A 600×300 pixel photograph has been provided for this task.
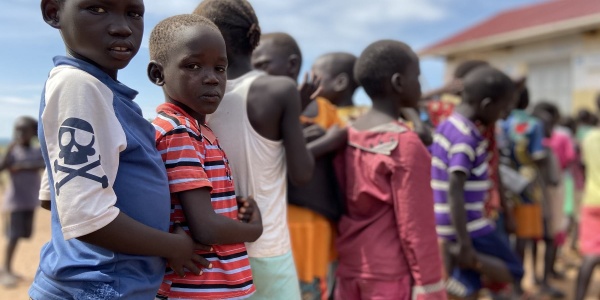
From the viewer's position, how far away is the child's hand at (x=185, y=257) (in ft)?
4.40

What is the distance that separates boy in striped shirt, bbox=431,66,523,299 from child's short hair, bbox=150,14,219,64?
1719mm

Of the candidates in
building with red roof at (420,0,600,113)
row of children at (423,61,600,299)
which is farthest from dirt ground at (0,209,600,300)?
building with red roof at (420,0,600,113)

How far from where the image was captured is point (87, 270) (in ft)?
4.01

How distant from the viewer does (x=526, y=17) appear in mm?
14922

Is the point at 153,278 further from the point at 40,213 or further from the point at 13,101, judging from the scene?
the point at 40,213

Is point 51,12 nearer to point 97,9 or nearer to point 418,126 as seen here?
point 97,9

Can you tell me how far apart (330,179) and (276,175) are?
0.53 m

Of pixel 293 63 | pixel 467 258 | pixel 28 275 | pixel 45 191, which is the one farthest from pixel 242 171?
pixel 28 275

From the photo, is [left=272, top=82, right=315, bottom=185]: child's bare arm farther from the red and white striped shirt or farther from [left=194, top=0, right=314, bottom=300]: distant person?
the red and white striped shirt

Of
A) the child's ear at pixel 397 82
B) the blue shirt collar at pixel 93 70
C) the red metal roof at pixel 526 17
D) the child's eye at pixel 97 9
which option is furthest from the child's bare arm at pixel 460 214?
the red metal roof at pixel 526 17

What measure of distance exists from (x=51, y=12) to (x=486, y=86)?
2294 millimetres

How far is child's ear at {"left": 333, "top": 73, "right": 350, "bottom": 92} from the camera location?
113 inches

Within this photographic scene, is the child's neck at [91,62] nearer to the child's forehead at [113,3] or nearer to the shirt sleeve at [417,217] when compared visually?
the child's forehead at [113,3]

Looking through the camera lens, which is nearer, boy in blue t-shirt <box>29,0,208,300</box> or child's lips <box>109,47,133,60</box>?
boy in blue t-shirt <box>29,0,208,300</box>
